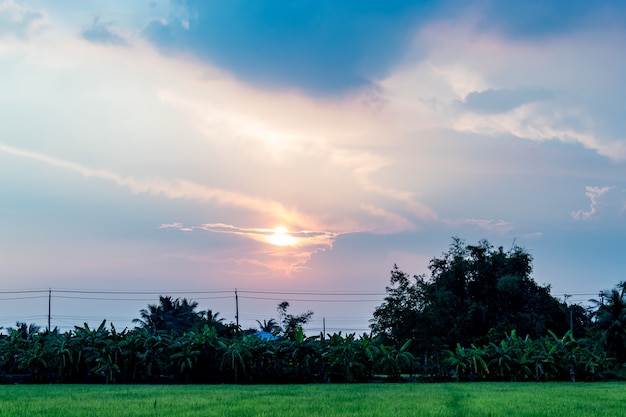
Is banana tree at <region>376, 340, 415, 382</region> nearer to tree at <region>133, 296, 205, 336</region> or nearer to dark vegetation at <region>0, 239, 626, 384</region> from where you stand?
dark vegetation at <region>0, 239, 626, 384</region>

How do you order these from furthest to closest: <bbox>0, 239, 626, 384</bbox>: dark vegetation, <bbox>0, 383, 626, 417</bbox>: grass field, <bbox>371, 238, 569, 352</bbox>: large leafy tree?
<bbox>371, 238, 569, 352</bbox>: large leafy tree
<bbox>0, 239, 626, 384</bbox>: dark vegetation
<bbox>0, 383, 626, 417</bbox>: grass field

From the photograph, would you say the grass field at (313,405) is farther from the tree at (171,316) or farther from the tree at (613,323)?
the tree at (171,316)

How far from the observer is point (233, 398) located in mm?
15000

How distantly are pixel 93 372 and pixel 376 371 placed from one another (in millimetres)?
10465

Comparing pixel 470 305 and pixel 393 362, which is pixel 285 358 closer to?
pixel 393 362

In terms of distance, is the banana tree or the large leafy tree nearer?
the banana tree

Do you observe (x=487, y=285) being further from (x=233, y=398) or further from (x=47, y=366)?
(x=233, y=398)

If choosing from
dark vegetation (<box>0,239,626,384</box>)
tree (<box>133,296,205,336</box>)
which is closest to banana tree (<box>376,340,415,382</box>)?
dark vegetation (<box>0,239,626,384</box>)

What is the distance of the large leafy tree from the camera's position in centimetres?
4094

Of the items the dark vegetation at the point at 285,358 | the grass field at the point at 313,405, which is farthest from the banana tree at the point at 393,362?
the grass field at the point at 313,405

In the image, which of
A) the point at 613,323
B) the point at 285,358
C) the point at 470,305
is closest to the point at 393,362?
the point at 285,358

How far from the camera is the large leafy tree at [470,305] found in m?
40.9

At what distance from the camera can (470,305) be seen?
46000 millimetres

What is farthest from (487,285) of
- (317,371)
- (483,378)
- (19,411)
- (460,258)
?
(19,411)
